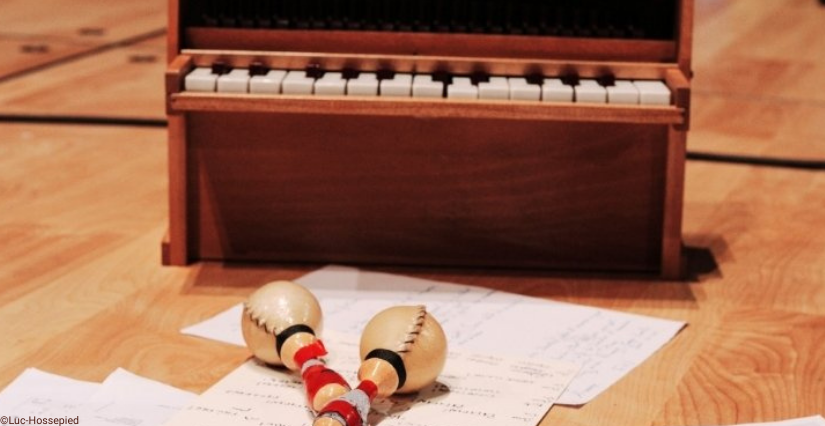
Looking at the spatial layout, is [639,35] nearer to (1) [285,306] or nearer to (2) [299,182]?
(2) [299,182]

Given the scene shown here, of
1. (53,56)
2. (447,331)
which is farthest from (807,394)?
(53,56)

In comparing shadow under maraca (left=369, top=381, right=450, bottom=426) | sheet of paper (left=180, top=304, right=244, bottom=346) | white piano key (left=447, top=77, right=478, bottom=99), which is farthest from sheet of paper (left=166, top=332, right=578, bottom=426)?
white piano key (left=447, top=77, right=478, bottom=99)

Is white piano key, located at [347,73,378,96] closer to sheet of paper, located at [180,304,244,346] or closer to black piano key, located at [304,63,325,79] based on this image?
black piano key, located at [304,63,325,79]

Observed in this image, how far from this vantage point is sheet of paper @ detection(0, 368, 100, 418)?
117cm

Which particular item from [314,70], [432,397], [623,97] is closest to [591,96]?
[623,97]

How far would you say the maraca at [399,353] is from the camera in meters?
1.14

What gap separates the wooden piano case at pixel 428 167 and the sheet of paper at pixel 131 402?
0.43 metres

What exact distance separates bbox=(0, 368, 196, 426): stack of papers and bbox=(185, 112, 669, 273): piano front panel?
458 millimetres

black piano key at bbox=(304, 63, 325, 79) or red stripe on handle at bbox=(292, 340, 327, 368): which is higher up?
black piano key at bbox=(304, 63, 325, 79)

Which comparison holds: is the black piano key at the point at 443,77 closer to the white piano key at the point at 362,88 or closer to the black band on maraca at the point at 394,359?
the white piano key at the point at 362,88

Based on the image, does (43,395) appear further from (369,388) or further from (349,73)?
(349,73)

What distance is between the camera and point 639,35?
164 cm

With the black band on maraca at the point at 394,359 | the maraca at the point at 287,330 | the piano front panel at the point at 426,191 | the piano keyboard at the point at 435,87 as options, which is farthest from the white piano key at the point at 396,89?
the black band on maraca at the point at 394,359

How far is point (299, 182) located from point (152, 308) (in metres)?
0.30
